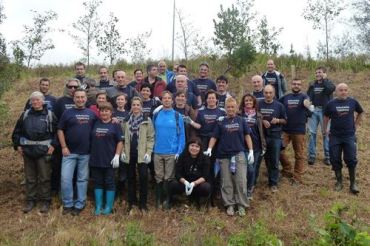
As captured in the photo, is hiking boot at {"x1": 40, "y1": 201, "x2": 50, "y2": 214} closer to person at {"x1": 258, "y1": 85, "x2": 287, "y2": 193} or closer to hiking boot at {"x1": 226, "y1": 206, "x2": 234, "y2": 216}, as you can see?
hiking boot at {"x1": 226, "y1": 206, "x2": 234, "y2": 216}

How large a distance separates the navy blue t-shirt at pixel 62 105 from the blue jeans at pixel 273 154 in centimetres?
382

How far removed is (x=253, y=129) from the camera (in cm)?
820

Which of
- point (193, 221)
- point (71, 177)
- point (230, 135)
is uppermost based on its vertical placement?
point (230, 135)

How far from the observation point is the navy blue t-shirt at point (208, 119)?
8.04 meters

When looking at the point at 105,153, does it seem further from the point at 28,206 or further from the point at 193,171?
the point at 28,206

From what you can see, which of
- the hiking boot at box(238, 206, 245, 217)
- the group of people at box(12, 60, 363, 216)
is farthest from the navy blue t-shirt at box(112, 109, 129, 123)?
the hiking boot at box(238, 206, 245, 217)

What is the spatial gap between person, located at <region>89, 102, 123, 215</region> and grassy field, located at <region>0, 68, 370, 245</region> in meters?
0.34

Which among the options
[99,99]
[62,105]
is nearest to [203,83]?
[99,99]

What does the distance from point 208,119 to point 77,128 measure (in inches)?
91.5

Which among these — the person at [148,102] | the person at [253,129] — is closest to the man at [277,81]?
the person at [253,129]

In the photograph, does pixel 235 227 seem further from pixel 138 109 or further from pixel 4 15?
pixel 4 15

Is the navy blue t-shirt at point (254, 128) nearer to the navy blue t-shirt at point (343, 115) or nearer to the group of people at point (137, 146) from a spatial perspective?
the group of people at point (137, 146)

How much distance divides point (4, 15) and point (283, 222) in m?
6.31

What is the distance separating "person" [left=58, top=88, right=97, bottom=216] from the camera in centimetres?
759
